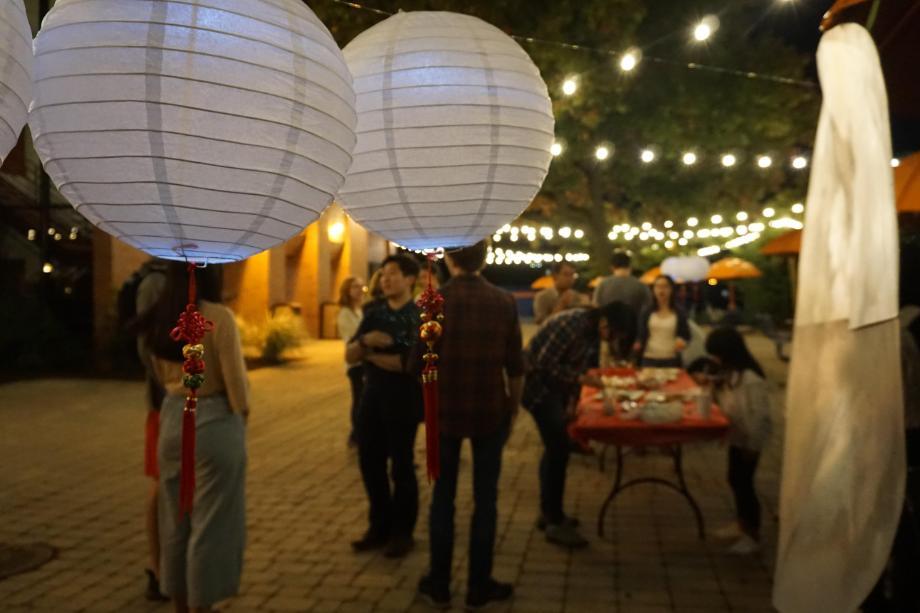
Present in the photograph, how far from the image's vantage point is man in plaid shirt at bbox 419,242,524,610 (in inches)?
159

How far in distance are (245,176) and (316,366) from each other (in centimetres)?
1362

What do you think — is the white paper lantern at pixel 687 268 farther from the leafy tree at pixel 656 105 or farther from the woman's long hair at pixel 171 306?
the woman's long hair at pixel 171 306

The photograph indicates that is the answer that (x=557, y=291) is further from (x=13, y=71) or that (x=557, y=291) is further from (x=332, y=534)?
(x=13, y=71)

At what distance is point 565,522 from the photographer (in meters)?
A: 5.18

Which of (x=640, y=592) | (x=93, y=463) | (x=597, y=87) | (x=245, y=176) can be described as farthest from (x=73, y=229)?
(x=245, y=176)

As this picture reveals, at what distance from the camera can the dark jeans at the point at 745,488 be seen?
191 inches

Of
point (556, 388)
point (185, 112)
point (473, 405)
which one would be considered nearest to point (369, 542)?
point (473, 405)

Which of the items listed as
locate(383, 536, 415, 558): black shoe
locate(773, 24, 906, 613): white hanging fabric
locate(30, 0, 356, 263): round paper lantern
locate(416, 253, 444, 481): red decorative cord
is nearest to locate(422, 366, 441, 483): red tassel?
locate(416, 253, 444, 481): red decorative cord

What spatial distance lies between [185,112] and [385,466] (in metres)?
3.74

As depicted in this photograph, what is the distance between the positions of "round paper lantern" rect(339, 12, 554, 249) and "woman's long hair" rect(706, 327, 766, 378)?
10.2 feet

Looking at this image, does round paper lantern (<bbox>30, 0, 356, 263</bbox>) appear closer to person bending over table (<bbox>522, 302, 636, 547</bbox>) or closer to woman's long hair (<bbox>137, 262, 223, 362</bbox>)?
woman's long hair (<bbox>137, 262, 223, 362</bbox>)

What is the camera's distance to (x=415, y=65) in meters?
2.01

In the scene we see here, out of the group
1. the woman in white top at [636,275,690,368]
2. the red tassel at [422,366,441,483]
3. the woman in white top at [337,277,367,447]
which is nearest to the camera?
the red tassel at [422,366,441,483]

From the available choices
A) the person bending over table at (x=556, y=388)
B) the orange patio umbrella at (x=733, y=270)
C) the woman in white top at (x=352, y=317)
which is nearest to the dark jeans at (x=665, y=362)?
the person bending over table at (x=556, y=388)
